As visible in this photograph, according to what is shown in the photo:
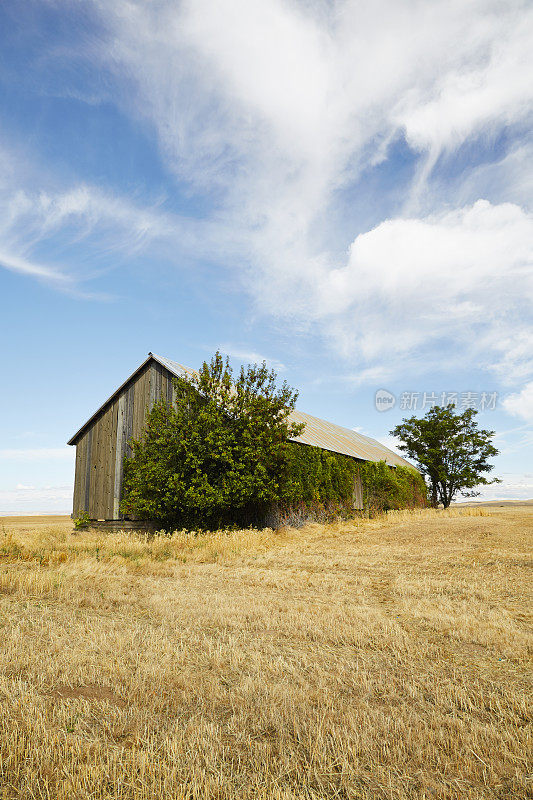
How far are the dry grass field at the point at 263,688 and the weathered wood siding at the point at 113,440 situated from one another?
1100 centimetres

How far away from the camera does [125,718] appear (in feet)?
12.0

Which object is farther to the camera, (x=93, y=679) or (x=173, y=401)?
(x=173, y=401)

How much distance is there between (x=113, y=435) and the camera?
20.7 m

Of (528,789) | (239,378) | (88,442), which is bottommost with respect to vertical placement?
(528,789)

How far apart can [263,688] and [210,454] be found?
12764 millimetres

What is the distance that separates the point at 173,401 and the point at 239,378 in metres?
2.93

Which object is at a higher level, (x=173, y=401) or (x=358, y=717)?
(x=173, y=401)

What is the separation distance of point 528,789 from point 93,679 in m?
3.57

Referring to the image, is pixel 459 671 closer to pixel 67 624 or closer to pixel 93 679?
pixel 93 679

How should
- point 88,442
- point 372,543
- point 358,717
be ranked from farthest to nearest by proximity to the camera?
point 88,442 < point 372,543 < point 358,717

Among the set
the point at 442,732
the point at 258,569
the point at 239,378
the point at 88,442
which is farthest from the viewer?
the point at 88,442

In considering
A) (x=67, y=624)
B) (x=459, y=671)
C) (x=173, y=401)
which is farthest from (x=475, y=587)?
(x=173, y=401)

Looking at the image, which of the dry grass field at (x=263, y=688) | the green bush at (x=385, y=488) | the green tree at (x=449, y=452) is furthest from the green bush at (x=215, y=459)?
the green tree at (x=449, y=452)

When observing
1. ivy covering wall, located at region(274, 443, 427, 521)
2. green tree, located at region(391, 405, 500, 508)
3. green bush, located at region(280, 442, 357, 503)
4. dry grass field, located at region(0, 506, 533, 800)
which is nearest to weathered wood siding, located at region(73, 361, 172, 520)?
green bush, located at region(280, 442, 357, 503)
